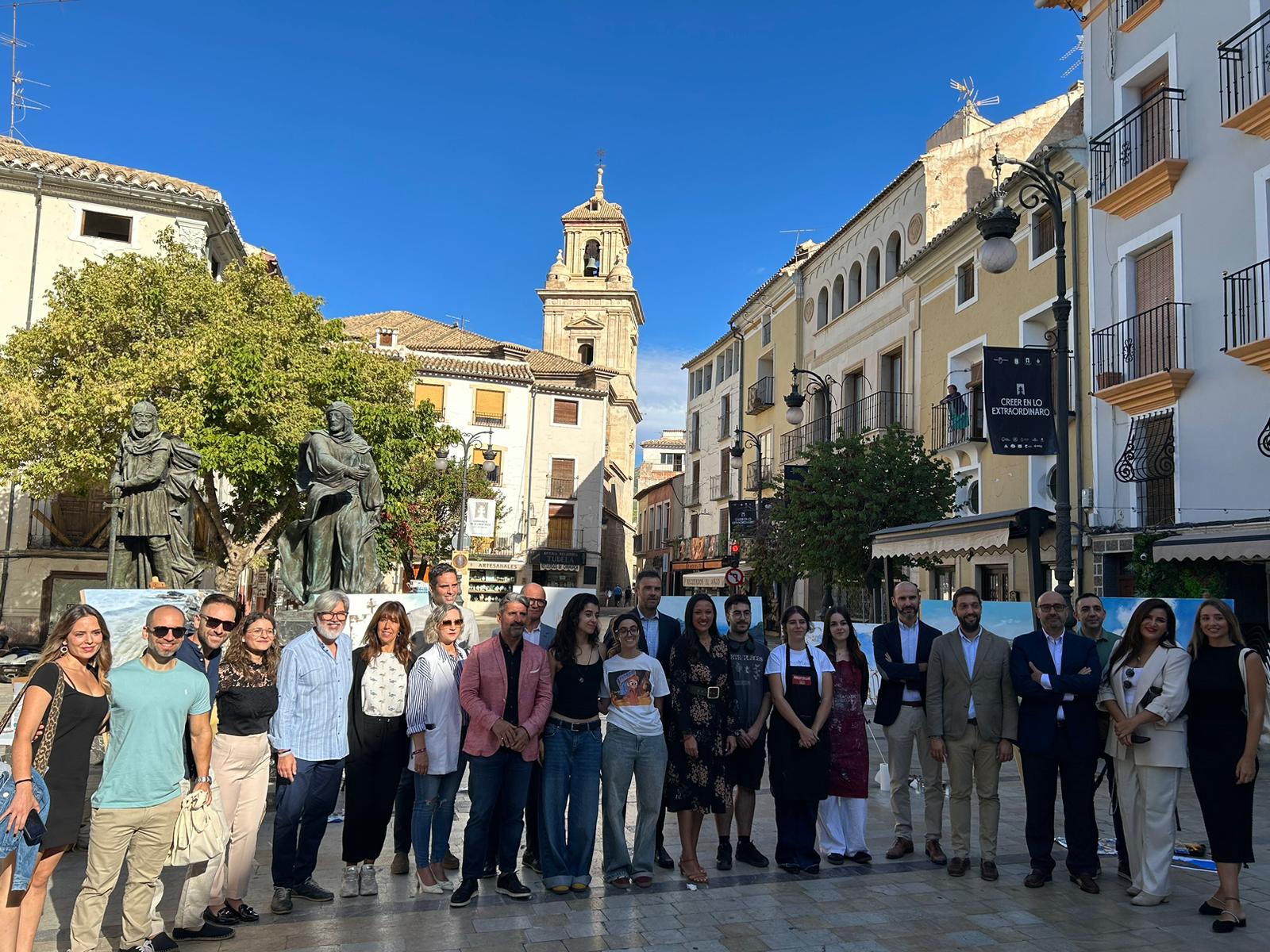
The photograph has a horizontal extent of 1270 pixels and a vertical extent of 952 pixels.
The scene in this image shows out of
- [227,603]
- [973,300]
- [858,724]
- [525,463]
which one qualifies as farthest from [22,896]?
[525,463]

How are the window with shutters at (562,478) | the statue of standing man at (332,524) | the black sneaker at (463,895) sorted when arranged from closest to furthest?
the black sneaker at (463,895) → the statue of standing man at (332,524) → the window with shutters at (562,478)

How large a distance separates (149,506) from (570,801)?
5.81 m

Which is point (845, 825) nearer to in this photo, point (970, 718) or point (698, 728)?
point (970, 718)

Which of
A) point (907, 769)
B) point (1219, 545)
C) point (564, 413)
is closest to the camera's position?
point (907, 769)

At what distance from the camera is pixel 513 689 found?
593 cm

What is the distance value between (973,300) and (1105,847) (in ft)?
51.0

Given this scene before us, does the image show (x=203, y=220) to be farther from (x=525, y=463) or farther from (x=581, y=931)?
(x=581, y=931)

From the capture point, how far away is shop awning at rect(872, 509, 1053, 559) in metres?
11.6

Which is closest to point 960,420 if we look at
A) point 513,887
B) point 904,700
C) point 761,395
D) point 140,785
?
point 761,395

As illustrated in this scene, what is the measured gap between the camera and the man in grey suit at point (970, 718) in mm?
6605

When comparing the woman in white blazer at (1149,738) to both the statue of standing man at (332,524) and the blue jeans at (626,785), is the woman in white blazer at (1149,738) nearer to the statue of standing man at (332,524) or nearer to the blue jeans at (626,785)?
the blue jeans at (626,785)

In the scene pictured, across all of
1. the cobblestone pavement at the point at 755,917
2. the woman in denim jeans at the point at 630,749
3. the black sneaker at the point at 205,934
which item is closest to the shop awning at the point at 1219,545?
the cobblestone pavement at the point at 755,917

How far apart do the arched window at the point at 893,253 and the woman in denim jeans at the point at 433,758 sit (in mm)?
22043

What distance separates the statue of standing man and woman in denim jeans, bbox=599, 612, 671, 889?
158 inches
